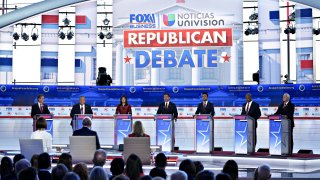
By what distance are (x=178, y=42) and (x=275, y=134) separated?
620cm

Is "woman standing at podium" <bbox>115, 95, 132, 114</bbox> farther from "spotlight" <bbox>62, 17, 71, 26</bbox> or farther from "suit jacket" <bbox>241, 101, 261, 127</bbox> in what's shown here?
"spotlight" <bbox>62, 17, 71, 26</bbox>

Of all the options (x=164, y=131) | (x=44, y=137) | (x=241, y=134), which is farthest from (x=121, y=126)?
(x=44, y=137)

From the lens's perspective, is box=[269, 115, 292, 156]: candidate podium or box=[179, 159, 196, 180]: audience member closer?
box=[179, 159, 196, 180]: audience member

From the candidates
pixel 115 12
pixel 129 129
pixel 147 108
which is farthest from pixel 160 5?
pixel 129 129

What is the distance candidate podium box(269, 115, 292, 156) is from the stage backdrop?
534cm

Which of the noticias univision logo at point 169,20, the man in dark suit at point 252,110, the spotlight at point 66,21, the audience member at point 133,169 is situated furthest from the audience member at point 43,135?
the spotlight at point 66,21

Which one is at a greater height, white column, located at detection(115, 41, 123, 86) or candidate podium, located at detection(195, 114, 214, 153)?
white column, located at detection(115, 41, 123, 86)

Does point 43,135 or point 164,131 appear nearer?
point 43,135

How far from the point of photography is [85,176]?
24.4ft

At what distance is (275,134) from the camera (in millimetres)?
Result: 15391

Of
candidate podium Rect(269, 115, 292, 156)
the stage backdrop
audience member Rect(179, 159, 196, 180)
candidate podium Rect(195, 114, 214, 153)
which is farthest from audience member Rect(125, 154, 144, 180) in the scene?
the stage backdrop

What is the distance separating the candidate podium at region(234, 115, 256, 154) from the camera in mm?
15672

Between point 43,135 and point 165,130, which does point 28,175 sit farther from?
point 165,130

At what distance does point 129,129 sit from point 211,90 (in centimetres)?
363
